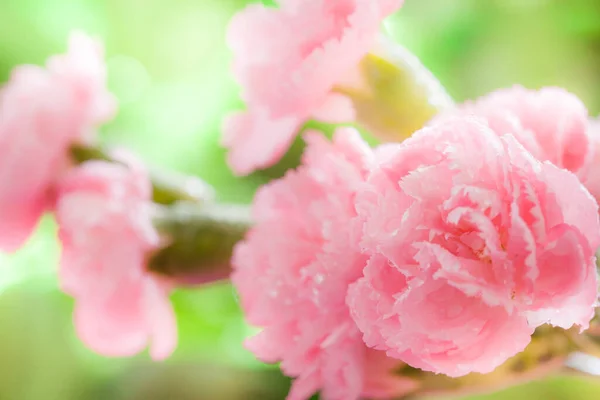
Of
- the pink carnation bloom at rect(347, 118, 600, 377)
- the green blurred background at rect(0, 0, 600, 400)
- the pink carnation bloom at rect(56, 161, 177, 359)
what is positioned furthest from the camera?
the green blurred background at rect(0, 0, 600, 400)

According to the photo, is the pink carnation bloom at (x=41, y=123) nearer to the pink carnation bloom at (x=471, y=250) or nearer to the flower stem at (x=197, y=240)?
the flower stem at (x=197, y=240)

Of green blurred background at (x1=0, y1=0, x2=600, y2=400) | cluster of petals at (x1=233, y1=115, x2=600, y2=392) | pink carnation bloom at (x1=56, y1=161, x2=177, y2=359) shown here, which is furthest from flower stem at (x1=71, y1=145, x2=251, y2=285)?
green blurred background at (x1=0, y1=0, x2=600, y2=400)

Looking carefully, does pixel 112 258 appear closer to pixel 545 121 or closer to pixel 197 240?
pixel 197 240

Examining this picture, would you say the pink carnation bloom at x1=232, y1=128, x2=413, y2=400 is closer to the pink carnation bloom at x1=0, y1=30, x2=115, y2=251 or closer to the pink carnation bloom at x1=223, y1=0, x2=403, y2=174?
the pink carnation bloom at x1=223, y1=0, x2=403, y2=174

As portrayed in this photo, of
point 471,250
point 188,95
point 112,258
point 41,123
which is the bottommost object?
point 471,250

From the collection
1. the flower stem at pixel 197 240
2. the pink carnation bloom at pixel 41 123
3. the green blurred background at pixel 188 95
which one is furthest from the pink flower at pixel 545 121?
the green blurred background at pixel 188 95

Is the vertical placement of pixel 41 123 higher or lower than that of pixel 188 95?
lower

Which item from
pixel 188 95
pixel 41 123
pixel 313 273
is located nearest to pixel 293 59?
pixel 313 273
